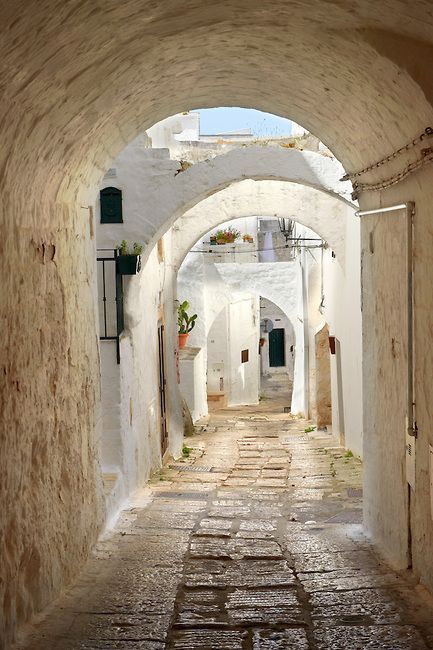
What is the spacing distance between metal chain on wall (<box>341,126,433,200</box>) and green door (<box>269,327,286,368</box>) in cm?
3211

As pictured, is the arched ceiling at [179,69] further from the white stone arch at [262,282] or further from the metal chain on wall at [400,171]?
the white stone arch at [262,282]

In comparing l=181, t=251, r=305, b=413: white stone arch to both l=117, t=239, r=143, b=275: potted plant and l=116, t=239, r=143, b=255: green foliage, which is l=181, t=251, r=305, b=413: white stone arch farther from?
l=117, t=239, r=143, b=275: potted plant

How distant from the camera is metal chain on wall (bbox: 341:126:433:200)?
Result: 472 cm

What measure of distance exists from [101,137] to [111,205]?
381 cm

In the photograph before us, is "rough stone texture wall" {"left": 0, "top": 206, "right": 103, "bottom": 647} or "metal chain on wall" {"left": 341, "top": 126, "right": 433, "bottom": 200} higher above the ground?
"metal chain on wall" {"left": 341, "top": 126, "right": 433, "bottom": 200}

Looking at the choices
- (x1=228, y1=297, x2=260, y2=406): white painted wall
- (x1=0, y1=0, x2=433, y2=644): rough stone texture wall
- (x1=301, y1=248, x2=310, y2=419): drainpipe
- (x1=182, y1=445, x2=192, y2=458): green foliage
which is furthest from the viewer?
(x1=228, y1=297, x2=260, y2=406): white painted wall

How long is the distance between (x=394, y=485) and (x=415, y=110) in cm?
272

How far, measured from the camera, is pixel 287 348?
38156 millimetres

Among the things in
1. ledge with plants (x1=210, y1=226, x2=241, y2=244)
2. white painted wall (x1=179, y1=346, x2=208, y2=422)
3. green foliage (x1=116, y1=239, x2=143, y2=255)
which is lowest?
white painted wall (x1=179, y1=346, x2=208, y2=422)

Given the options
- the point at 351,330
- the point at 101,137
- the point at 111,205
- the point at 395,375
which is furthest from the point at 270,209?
the point at 395,375

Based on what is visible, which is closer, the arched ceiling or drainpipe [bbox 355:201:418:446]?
the arched ceiling

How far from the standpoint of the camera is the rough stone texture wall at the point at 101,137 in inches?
158

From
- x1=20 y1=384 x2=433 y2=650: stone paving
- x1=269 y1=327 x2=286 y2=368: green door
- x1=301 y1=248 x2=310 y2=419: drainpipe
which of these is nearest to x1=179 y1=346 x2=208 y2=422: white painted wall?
x1=301 y1=248 x2=310 y2=419: drainpipe

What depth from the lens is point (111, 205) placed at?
9.95 metres
